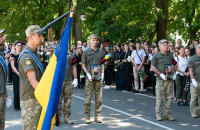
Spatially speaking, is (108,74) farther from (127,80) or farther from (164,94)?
(164,94)

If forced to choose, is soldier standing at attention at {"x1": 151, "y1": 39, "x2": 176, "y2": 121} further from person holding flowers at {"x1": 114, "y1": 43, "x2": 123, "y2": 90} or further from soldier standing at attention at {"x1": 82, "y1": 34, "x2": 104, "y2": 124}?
person holding flowers at {"x1": 114, "y1": 43, "x2": 123, "y2": 90}

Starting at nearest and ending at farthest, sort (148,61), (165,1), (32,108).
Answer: (32,108)
(148,61)
(165,1)

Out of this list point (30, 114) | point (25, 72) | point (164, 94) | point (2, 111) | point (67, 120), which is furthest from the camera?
point (164, 94)

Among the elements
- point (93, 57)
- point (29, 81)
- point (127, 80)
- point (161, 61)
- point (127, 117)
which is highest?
point (93, 57)

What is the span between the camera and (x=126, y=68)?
1669cm

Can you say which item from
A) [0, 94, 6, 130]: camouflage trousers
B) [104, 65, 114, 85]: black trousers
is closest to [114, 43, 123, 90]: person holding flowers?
[104, 65, 114, 85]: black trousers

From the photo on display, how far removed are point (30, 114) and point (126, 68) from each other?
A: 38.0 ft

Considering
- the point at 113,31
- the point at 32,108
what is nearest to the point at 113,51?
the point at 113,31

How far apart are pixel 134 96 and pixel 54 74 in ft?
32.0

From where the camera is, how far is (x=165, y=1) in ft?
65.0

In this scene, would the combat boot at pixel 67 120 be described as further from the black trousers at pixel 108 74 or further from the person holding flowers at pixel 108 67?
the black trousers at pixel 108 74

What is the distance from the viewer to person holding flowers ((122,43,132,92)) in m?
16.4

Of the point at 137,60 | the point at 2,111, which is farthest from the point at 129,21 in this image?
the point at 2,111

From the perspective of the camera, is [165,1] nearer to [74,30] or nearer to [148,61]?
[148,61]
